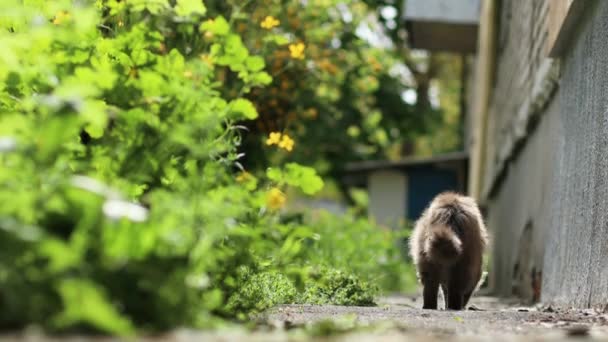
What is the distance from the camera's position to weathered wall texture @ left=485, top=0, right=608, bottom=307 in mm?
6125

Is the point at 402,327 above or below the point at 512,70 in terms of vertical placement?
below

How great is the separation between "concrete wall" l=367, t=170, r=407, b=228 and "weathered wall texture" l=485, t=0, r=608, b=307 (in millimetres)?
10558

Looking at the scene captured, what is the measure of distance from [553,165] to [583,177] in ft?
5.87

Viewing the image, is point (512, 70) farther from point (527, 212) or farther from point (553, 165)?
point (553, 165)

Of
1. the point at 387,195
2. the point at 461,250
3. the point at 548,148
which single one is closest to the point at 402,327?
the point at 461,250

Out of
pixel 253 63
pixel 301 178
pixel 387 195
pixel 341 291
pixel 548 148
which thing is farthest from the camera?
pixel 387 195

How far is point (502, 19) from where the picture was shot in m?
Answer: 15.1

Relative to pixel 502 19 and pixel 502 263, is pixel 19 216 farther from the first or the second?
pixel 502 19

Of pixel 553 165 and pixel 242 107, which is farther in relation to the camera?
pixel 553 165

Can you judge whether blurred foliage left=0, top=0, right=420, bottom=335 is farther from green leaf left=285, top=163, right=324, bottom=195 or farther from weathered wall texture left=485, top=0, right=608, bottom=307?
weathered wall texture left=485, top=0, right=608, bottom=307

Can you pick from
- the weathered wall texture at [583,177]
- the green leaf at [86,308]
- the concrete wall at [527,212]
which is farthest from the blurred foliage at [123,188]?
the concrete wall at [527,212]

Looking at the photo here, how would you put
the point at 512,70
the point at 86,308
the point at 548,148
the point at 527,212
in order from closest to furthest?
1. the point at 86,308
2. the point at 548,148
3. the point at 527,212
4. the point at 512,70

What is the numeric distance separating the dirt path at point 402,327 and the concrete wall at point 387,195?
18855 millimetres

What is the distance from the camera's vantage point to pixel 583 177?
665cm
